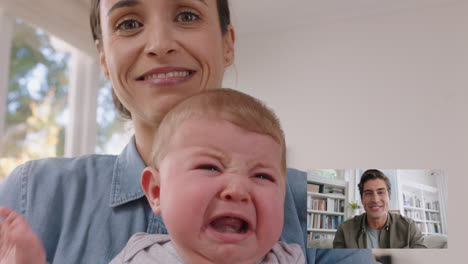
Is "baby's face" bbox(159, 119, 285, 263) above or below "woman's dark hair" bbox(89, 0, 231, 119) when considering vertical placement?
below

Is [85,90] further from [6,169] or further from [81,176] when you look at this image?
[81,176]

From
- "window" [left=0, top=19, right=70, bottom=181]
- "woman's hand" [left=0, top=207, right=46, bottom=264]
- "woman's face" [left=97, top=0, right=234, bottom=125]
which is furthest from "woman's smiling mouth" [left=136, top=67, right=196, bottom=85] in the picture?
"window" [left=0, top=19, right=70, bottom=181]

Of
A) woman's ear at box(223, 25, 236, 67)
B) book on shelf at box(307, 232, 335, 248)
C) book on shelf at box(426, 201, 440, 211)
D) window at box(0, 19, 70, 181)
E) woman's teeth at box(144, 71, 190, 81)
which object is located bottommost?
book on shelf at box(307, 232, 335, 248)

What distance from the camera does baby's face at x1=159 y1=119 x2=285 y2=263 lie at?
0.67 metres

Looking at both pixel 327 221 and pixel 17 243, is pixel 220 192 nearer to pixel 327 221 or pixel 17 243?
pixel 327 221

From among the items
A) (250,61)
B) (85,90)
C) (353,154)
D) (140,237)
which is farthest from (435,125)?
(140,237)

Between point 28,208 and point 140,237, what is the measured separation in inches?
10.0

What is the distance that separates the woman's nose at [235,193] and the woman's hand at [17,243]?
0.90 feet

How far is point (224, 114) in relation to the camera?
76 cm

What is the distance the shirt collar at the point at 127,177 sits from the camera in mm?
914

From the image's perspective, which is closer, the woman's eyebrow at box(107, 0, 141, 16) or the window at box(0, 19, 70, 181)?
the woman's eyebrow at box(107, 0, 141, 16)

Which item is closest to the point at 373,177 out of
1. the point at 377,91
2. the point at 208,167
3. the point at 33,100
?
the point at 208,167

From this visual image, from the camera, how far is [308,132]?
406 centimetres

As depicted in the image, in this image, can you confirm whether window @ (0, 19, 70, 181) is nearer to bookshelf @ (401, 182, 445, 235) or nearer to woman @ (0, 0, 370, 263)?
woman @ (0, 0, 370, 263)
